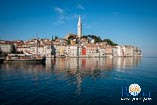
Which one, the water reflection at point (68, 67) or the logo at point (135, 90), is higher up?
the logo at point (135, 90)

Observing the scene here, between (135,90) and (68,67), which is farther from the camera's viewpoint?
(68,67)

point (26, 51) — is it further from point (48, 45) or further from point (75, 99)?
point (75, 99)

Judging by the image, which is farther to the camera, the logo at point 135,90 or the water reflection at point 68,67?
the water reflection at point 68,67

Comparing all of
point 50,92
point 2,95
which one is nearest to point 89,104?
point 50,92

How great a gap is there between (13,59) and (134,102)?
93.2 meters

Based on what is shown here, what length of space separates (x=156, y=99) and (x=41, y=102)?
14789mm

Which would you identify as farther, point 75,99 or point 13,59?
point 13,59

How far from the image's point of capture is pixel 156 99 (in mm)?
24625

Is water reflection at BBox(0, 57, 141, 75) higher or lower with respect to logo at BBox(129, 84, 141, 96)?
lower

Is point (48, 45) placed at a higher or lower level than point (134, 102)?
higher

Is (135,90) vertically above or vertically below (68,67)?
Result: above

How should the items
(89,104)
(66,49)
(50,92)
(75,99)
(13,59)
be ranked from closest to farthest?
1. (89,104)
2. (75,99)
3. (50,92)
4. (13,59)
5. (66,49)

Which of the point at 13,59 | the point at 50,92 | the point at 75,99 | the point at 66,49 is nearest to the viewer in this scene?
the point at 75,99

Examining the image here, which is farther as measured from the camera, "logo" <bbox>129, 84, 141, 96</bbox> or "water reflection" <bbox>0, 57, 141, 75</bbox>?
"water reflection" <bbox>0, 57, 141, 75</bbox>
